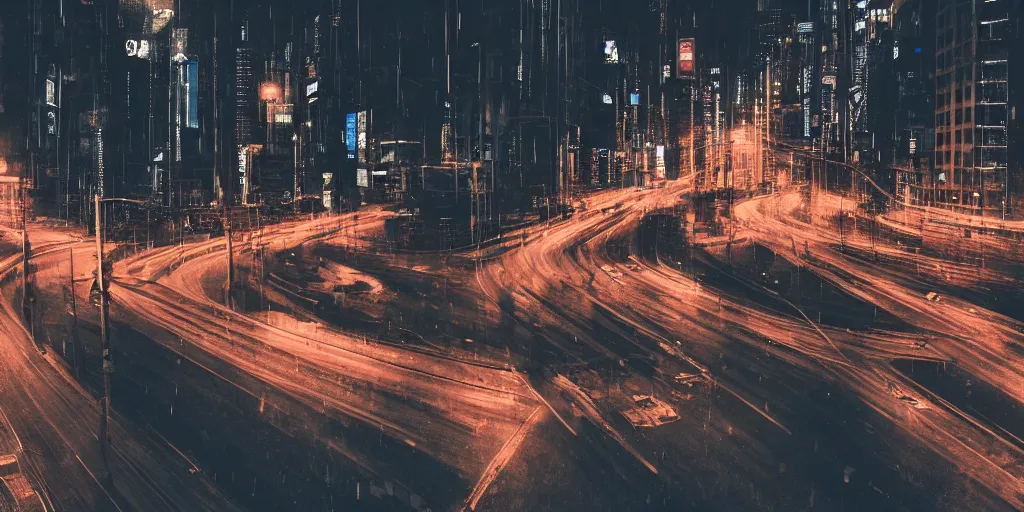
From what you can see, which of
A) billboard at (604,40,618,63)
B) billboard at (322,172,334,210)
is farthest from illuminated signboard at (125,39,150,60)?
billboard at (604,40,618,63)

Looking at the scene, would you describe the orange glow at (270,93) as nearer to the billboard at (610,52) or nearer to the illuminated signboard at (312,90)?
the illuminated signboard at (312,90)

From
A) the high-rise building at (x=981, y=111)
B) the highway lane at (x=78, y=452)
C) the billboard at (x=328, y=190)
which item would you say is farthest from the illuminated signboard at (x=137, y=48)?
the high-rise building at (x=981, y=111)

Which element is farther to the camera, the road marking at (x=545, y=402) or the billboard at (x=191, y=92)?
the billboard at (x=191, y=92)

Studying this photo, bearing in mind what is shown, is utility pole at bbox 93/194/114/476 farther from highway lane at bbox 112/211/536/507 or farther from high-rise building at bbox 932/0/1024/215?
high-rise building at bbox 932/0/1024/215

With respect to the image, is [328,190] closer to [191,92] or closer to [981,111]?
[191,92]

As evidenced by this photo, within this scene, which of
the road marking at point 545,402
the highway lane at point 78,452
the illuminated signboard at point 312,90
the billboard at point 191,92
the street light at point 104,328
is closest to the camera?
the street light at point 104,328

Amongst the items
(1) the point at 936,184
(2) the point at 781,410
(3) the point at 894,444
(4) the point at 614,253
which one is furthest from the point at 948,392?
(1) the point at 936,184
